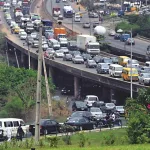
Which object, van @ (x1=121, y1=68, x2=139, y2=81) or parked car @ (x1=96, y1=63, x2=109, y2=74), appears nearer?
van @ (x1=121, y1=68, x2=139, y2=81)

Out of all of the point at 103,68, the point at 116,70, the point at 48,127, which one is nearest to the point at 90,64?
the point at 103,68

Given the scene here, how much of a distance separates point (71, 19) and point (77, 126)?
95.9 meters

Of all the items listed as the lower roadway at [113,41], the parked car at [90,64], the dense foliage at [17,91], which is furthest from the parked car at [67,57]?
the dense foliage at [17,91]

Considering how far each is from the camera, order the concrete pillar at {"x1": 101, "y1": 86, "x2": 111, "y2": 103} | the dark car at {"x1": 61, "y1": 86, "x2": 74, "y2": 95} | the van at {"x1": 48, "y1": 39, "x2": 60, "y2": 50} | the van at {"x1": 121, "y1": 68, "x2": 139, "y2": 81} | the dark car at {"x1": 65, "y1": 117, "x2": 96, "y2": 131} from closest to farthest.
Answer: the dark car at {"x1": 65, "y1": 117, "x2": 96, "y2": 131} < the van at {"x1": 121, "y1": 68, "x2": 139, "y2": 81} < the concrete pillar at {"x1": 101, "y1": 86, "x2": 111, "y2": 103} < the dark car at {"x1": 61, "y1": 86, "x2": 74, "y2": 95} < the van at {"x1": 48, "y1": 39, "x2": 60, "y2": 50}

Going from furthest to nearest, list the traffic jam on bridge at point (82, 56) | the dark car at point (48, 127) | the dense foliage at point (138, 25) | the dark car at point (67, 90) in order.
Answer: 1. the dense foliage at point (138, 25)
2. the dark car at point (67, 90)
3. the traffic jam on bridge at point (82, 56)
4. the dark car at point (48, 127)

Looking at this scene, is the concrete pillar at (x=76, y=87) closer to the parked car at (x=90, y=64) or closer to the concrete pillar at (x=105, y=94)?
the parked car at (x=90, y=64)

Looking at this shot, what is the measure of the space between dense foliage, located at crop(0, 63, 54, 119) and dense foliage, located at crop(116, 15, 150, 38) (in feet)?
151

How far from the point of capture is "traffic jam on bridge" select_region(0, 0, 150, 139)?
44.7 metres

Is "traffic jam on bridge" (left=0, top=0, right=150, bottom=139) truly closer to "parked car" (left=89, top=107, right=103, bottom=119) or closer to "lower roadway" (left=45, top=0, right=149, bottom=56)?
"parked car" (left=89, top=107, right=103, bottom=119)

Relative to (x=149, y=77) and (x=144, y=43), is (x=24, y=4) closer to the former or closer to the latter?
(x=144, y=43)

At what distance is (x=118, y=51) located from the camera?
98062 millimetres

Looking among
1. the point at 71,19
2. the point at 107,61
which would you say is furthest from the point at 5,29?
the point at 107,61

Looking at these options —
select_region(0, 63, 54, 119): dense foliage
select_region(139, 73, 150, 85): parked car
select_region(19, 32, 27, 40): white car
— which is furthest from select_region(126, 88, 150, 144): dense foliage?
select_region(19, 32, 27, 40): white car

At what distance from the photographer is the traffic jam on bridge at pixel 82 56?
44719 mm
